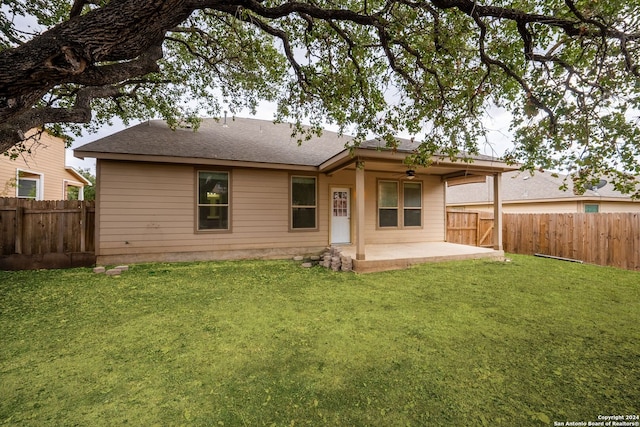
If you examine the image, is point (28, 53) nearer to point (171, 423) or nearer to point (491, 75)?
point (171, 423)

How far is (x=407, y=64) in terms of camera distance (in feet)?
16.1

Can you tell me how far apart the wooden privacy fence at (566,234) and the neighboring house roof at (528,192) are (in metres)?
2.64

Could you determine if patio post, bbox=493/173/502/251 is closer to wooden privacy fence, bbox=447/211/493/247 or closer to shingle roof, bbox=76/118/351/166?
wooden privacy fence, bbox=447/211/493/247

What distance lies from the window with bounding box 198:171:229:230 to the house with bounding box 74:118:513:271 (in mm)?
27

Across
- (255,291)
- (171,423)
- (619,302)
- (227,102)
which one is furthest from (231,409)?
(227,102)

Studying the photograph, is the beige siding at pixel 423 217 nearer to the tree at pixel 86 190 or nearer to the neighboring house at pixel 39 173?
the neighboring house at pixel 39 173

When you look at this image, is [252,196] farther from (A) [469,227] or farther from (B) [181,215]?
(A) [469,227]

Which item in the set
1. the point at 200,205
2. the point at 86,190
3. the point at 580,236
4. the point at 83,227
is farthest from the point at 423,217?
the point at 86,190

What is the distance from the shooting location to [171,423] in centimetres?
176

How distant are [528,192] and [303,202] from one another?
14.0 metres

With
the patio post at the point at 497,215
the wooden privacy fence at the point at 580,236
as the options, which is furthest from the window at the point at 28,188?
the wooden privacy fence at the point at 580,236

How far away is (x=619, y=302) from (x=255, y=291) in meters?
6.09

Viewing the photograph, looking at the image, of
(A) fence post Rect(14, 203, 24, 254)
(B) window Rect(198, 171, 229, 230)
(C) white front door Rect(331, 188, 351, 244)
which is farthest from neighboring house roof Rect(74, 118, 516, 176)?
(A) fence post Rect(14, 203, 24, 254)

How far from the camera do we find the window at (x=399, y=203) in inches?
356
